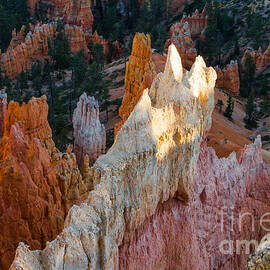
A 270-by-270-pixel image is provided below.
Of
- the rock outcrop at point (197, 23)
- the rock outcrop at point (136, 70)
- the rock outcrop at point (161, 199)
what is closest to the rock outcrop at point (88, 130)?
the rock outcrop at point (136, 70)

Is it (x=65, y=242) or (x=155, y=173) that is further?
(x=155, y=173)

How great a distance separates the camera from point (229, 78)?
40.0m

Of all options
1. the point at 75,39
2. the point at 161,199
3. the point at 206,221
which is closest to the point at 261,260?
the point at 161,199

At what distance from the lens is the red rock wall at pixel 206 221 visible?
26.9 ft

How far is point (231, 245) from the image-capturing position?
1091 centimetres

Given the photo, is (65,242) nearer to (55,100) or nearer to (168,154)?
(168,154)

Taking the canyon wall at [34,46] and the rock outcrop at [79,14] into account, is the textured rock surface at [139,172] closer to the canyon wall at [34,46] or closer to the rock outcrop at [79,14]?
the canyon wall at [34,46]

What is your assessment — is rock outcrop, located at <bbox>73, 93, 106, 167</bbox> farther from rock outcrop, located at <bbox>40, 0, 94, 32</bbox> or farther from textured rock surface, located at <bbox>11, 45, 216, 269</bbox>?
rock outcrop, located at <bbox>40, 0, 94, 32</bbox>

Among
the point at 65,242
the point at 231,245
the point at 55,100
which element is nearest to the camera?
the point at 65,242

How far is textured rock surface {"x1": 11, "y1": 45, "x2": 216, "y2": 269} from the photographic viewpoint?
592 cm

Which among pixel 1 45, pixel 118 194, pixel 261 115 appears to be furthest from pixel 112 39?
pixel 118 194

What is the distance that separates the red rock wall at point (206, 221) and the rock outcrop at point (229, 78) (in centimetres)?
2784

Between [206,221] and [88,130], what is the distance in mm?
9941

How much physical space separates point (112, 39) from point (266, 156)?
3872cm
